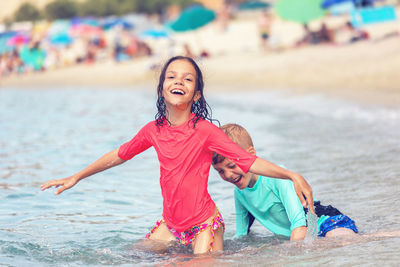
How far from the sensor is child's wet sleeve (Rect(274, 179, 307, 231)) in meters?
3.46

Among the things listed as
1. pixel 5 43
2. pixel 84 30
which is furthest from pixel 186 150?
pixel 5 43

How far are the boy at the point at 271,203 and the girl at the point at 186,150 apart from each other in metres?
0.23

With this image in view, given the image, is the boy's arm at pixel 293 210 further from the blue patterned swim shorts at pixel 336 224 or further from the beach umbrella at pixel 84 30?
the beach umbrella at pixel 84 30

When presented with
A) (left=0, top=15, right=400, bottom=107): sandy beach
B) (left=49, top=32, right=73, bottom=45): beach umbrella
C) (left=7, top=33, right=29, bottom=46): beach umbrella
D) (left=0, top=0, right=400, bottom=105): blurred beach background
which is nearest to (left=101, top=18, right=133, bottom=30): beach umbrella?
(left=0, top=0, right=400, bottom=105): blurred beach background

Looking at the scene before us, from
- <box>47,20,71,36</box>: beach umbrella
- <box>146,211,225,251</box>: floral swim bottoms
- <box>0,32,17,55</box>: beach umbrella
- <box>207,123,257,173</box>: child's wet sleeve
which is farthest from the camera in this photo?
<box>0,32,17,55</box>: beach umbrella

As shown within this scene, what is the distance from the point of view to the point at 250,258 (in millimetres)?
3377

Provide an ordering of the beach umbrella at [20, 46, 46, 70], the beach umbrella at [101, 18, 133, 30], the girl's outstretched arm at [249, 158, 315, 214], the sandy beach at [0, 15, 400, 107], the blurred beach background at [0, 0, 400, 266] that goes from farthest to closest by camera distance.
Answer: the beach umbrella at [20, 46, 46, 70]
the beach umbrella at [101, 18, 133, 30]
the sandy beach at [0, 15, 400, 107]
the blurred beach background at [0, 0, 400, 266]
the girl's outstretched arm at [249, 158, 315, 214]

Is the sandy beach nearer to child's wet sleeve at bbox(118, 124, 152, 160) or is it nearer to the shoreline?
the shoreline

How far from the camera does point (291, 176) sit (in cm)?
300

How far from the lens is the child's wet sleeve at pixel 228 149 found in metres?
3.17

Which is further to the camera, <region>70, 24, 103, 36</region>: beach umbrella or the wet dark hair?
<region>70, 24, 103, 36</region>: beach umbrella

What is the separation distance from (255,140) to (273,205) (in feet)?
14.4

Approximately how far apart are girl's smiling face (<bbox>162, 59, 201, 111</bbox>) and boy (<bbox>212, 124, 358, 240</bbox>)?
0.39m

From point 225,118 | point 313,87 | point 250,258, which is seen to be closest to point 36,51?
point 313,87
